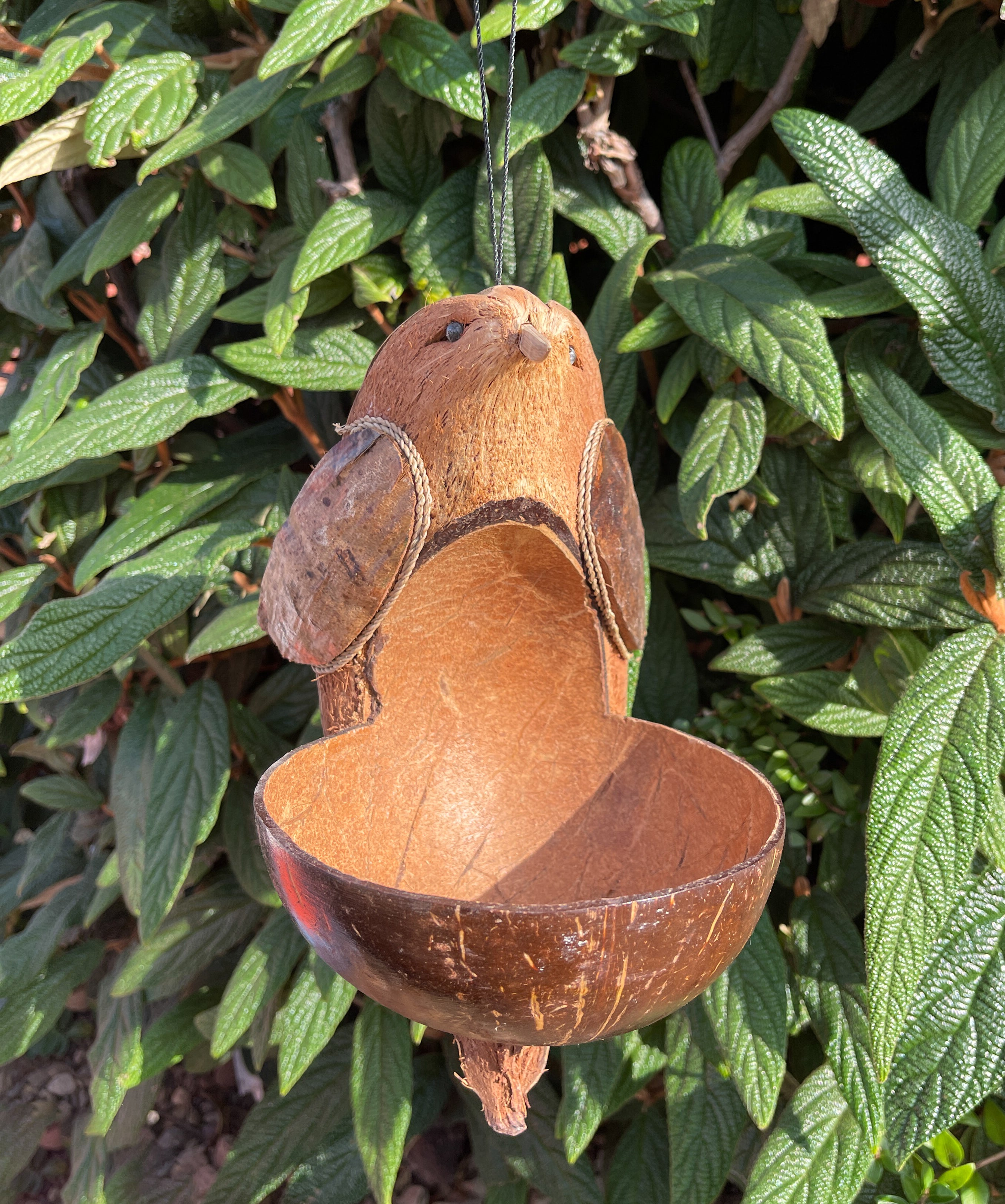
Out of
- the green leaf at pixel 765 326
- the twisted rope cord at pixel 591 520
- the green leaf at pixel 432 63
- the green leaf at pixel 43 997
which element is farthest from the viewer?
the green leaf at pixel 43 997

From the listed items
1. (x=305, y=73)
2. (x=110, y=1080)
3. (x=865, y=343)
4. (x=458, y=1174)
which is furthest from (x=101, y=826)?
(x=865, y=343)

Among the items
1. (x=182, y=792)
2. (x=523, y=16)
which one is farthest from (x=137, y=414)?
(x=523, y=16)

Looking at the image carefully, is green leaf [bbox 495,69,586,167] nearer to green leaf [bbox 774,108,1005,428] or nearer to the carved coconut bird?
green leaf [bbox 774,108,1005,428]

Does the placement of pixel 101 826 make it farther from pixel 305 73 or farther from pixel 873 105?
pixel 873 105

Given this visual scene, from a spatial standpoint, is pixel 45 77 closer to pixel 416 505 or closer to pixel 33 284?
pixel 33 284

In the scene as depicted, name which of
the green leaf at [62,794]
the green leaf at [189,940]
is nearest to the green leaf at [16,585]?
the green leaf at [62,794]

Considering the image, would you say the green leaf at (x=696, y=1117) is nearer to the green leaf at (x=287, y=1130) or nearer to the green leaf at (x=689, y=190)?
the green leaf at (x=287, y=1130)
